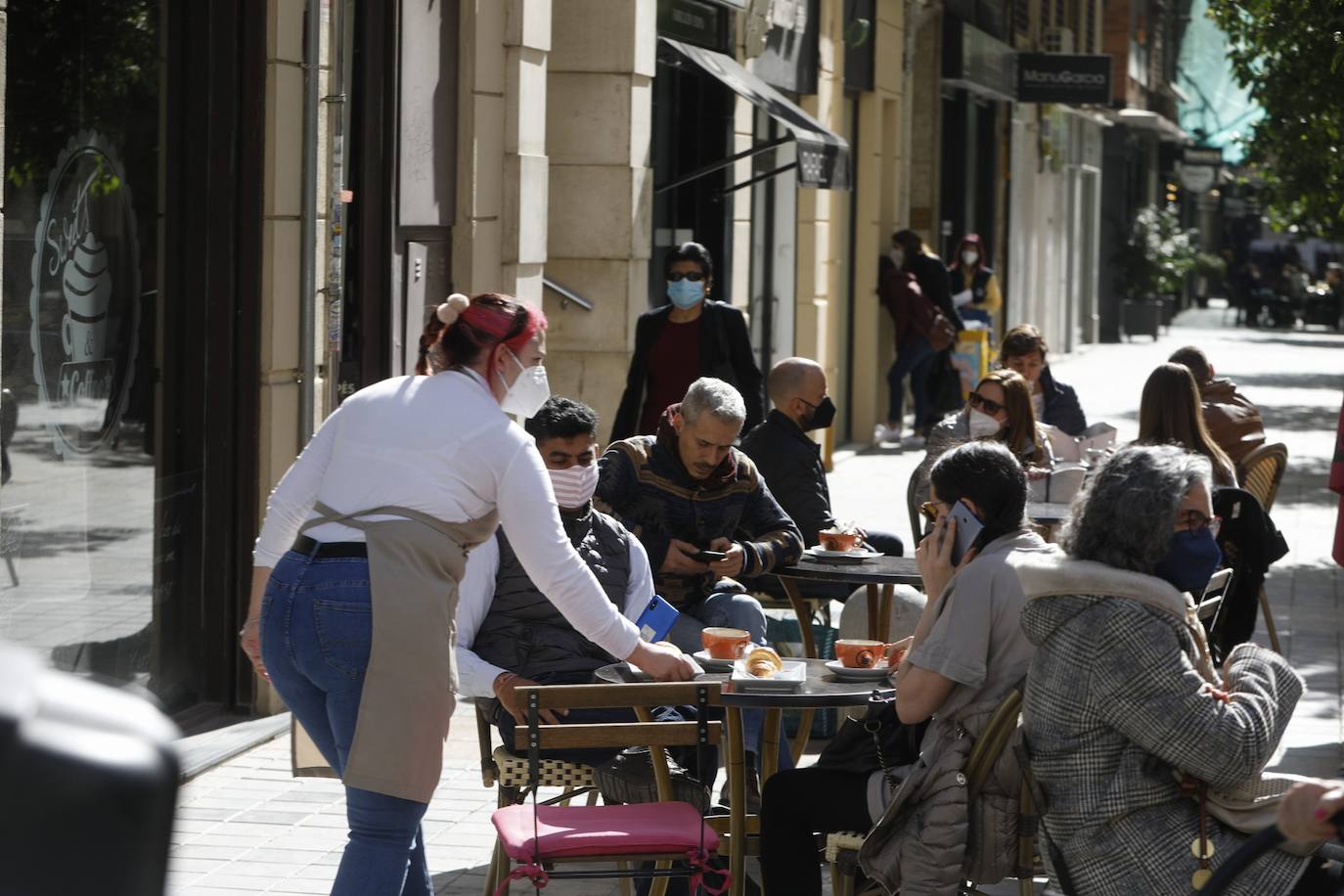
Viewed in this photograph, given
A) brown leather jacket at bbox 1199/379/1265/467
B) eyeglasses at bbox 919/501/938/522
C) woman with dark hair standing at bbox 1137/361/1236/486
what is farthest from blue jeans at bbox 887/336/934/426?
eyeglasses at bbox 919/501/938/522

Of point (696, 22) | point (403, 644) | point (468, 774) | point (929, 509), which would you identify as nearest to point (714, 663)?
point (929, 509)

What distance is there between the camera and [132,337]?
668cm

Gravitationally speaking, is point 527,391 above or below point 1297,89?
below

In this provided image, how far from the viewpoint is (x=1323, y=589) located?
35.8 feet

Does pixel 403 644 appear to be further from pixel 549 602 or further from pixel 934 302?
pixel 934 302

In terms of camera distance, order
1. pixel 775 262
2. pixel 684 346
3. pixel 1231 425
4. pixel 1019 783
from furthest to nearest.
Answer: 1. pixel 775 262
2. pixel 684 346
3. pixel 1231 425
4. pixel 1019 783

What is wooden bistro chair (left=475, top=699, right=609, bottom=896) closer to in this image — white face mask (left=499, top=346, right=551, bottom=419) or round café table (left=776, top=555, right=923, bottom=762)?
white face mask (left=499, top=346, right=551, bottom=419)

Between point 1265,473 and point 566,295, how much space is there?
3804 millimetres

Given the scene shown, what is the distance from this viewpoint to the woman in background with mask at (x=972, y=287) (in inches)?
789

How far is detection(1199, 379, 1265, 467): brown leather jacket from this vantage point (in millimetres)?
8836

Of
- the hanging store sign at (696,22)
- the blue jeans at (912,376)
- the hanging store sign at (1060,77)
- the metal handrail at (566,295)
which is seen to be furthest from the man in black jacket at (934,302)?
Result: the metal handrail at (566,295)

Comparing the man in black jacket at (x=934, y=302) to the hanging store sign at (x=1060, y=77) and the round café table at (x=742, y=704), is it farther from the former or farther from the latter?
the round café table at (x=742, y=704)

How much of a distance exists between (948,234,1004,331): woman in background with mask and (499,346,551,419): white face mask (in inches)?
631

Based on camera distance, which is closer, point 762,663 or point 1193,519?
point 1193,519
